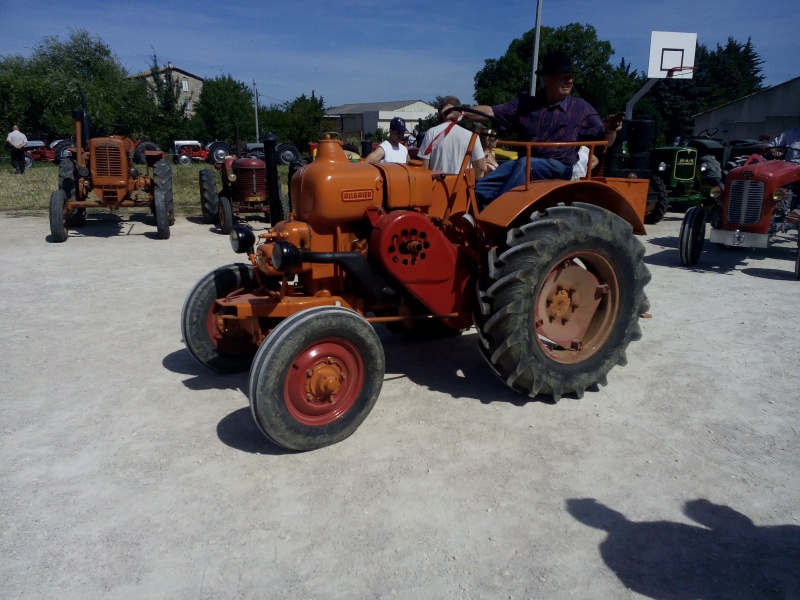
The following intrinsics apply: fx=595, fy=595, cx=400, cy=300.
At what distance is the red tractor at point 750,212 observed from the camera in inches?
313

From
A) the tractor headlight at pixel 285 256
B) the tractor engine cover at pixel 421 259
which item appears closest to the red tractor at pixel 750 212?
the tractor engine cover at pixel 421 259

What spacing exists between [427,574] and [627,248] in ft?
8.41

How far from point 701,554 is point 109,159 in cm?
1037

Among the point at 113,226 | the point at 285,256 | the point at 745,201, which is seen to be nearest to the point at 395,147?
the point at 285,256

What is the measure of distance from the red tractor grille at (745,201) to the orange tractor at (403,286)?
4783 millimetres

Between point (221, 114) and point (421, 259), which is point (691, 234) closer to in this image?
point (421, 259)

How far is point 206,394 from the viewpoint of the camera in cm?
401

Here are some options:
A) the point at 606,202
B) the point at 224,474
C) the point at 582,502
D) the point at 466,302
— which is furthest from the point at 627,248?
the point at 224,474

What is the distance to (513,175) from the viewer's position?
13.5 ft

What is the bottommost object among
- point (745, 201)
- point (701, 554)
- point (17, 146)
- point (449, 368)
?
point (701, 554)

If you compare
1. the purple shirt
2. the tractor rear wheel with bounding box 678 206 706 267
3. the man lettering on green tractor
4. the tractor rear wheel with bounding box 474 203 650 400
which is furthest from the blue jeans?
the tractor rear wheel with bounding box 678 206 706 267

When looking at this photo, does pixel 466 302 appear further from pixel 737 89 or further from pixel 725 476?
pixel 737 89

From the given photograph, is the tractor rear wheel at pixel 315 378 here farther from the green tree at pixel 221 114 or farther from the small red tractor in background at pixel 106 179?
the green tree at pixel 221 114

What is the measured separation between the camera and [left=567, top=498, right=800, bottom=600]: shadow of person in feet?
7.64
